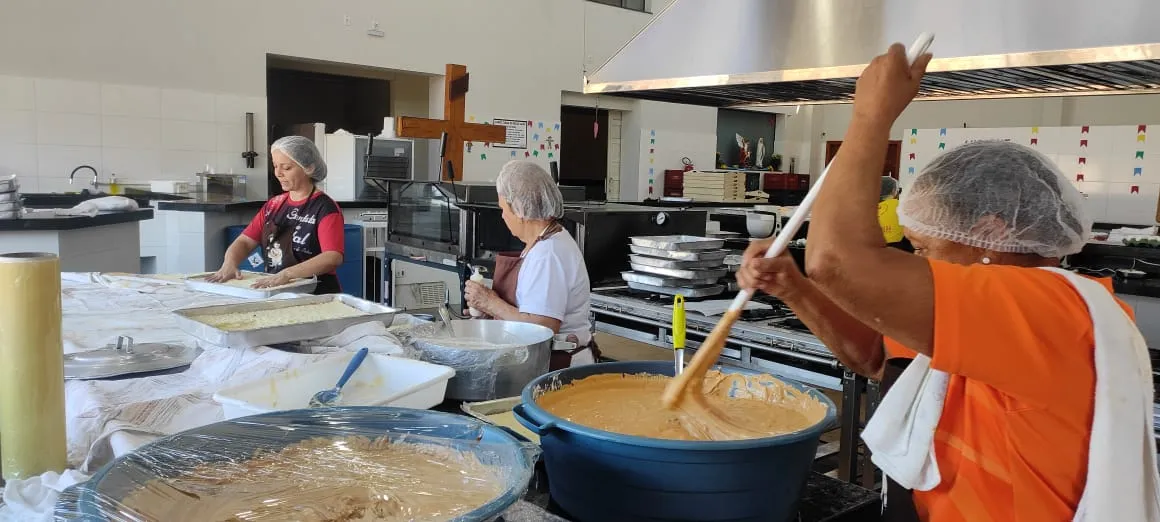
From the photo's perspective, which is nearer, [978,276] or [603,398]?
[978,276]

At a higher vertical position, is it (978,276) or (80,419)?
(978,276)

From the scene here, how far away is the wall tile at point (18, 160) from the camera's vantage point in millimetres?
5730

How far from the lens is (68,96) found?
19.4 ft

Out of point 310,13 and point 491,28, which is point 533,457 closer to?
point 310,13

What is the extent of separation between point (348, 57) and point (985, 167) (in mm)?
6905

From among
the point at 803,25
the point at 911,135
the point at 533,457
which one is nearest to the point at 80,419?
the point at 533,457

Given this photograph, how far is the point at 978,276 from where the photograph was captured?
0.98 metres

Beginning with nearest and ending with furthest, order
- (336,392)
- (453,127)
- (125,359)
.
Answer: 1. (336,392)
2. (125,359)
3. (453,127)

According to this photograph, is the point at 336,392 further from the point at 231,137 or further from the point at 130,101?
the point at 231,137

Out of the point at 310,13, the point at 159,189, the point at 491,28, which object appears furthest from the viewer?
the point at 491,28

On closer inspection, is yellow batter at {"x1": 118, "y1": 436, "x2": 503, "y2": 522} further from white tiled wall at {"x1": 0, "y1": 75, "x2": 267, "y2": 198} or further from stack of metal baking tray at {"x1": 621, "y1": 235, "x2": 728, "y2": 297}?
white tiled wall at {"x1": 0, "y1": 75, "x2": 267, "y2": 198}

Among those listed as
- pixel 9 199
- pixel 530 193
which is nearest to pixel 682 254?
pixel 530 193

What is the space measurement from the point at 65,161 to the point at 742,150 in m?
8.22

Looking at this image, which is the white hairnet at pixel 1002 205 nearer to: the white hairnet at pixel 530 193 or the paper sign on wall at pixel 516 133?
the white hairnet at pixel 530 193
